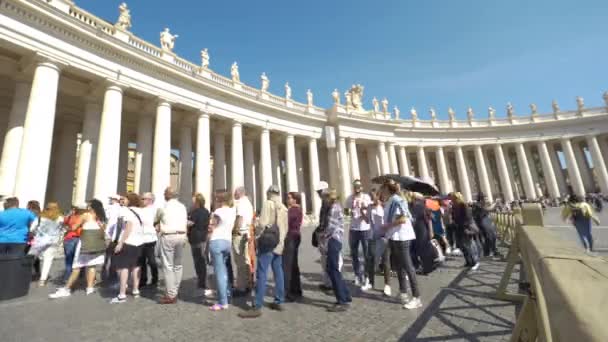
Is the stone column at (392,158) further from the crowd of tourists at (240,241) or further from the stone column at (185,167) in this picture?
the crowd of tourists at (240,241)

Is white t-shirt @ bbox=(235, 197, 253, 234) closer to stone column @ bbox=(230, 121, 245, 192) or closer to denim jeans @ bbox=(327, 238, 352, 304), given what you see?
denim jeans @ bbox=(327, 238, 352, 304)

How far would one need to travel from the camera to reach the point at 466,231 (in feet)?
24.5

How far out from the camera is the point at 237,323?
4348 millimetres

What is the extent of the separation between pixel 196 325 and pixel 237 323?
62 cm

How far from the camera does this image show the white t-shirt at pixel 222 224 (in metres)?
5.16

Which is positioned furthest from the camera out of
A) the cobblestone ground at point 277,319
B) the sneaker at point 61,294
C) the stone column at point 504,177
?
the stone column at point 504,177

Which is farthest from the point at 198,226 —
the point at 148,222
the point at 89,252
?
the point at 89,252

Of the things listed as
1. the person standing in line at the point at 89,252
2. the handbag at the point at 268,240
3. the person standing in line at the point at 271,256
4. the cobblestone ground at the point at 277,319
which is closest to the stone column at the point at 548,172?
the cobblestone ground at the point at 277,319

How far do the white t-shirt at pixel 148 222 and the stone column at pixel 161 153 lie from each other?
1101 cm

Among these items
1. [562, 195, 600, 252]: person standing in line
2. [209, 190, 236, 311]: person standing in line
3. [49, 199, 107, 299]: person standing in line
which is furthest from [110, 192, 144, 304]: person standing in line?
[562, 195, 600, 252]: person standing in line

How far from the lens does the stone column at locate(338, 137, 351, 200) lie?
92.8 ft

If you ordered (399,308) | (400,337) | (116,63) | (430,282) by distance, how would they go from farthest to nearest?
(116,63) → (430,282) → (399,308) → (400,337)

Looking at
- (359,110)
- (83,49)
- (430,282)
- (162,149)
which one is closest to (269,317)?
(430,282)

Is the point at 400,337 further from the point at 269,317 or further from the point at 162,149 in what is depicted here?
the point at 162,149
